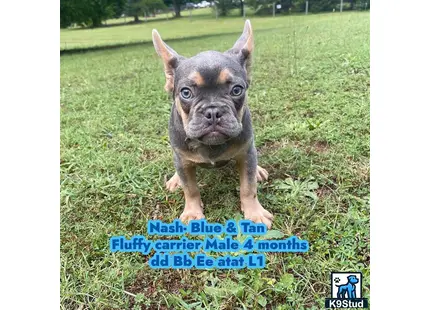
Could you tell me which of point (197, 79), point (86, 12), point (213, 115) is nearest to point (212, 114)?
point (213, 115)

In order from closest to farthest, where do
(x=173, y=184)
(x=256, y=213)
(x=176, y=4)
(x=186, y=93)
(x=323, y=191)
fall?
(x=186, y=93)
(x=256, y=213)
(x=323, y=191)
(x=173, y=184)
(x=176, y=4)

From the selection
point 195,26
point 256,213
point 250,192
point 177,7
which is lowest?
point 256,213

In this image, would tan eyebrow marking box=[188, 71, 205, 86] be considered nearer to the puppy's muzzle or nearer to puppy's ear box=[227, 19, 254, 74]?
the puppy's muzzle

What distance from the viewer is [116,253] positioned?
103 inches

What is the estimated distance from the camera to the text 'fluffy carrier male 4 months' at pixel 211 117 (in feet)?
7.53

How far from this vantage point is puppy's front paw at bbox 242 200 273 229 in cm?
277

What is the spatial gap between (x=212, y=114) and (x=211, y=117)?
0.02 metres

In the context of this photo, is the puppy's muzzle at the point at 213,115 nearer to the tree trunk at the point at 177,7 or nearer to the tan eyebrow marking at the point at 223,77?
the tan eyebrow marking at the point at 223,77

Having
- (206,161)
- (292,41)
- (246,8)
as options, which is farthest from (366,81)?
(206,161)

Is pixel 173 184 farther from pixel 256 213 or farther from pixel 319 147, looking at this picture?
pixel 319 147

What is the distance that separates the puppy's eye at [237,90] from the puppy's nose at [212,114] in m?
0.20

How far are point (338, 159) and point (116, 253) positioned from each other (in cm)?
198

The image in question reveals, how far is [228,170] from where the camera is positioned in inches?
134


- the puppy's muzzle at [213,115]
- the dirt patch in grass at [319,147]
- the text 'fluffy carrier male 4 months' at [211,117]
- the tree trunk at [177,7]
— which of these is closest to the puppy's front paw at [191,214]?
the text 'fluffy carrier male 4 months' at [211,117]
